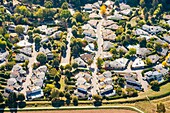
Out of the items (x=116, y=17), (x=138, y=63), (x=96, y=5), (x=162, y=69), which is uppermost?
(x=96, y=5)

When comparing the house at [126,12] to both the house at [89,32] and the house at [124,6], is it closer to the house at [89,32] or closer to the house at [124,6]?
the house at [124,6]

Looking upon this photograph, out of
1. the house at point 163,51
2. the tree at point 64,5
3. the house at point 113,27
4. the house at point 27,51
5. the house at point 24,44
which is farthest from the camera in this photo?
the tree at point 64,5

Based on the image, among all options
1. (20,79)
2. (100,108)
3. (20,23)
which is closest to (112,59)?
(100,108)

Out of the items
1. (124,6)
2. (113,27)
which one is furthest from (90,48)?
(124,6)

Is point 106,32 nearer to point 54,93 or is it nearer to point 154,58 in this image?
point 154,58

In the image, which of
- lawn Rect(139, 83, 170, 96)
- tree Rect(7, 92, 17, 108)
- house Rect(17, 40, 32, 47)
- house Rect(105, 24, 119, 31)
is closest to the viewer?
tree Rect(7, 92, 17, 108)

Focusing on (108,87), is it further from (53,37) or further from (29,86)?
(53,37)

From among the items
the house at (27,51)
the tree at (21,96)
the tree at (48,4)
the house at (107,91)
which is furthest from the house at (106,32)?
the tree at (21,96)

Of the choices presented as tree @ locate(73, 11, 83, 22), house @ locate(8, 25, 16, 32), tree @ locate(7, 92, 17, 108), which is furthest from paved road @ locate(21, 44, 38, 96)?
tree @ locate(73, 11, 83, 22)

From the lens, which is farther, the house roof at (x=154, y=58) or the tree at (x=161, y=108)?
the house roof at (x=154, y=58)

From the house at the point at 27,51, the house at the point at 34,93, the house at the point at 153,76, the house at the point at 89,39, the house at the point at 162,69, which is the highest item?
the house at the point at 89,39

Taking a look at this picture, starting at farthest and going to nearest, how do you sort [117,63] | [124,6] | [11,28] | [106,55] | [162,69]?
1. [124,6]
2. [11,28]
3. [106,55]
4. [117,63]
5. [162,69]

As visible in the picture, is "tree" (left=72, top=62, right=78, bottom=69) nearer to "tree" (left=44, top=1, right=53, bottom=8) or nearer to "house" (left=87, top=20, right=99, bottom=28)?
"house" (left=87, top=20, right=99, bottom=28)
